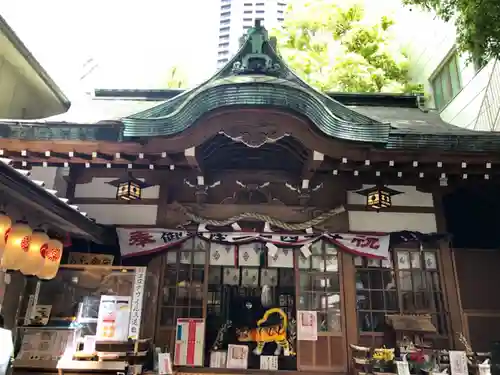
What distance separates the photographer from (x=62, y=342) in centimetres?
765

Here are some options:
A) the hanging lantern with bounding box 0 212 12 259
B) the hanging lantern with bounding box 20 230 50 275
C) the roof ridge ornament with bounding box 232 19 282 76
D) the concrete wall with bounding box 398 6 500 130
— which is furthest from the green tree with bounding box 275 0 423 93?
the hanging lantern with bounding box 0 212 12 259

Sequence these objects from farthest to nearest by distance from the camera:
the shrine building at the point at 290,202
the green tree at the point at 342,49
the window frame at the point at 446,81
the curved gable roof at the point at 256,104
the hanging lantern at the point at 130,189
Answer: the green tree at the point at 342,49
the window frame at the point at 446,81
the hanging lantern at the point at 130,189
the shrine building at the point at 290,202
the curved gable roof at the point at 256,104

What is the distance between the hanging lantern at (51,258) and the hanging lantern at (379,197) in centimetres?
600

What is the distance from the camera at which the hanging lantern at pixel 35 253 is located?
6383 millimetres

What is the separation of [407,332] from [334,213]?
267 cm

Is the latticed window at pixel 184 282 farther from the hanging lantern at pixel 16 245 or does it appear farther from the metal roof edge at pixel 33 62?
the metal roof edge at pixel 33 62

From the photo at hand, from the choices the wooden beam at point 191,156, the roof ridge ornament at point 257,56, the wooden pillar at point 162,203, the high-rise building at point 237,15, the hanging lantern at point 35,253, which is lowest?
the hanging lantern at point 35,253

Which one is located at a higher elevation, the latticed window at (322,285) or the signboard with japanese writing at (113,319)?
the latticed window at (322,285)

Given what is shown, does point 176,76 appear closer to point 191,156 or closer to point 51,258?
point 191,156

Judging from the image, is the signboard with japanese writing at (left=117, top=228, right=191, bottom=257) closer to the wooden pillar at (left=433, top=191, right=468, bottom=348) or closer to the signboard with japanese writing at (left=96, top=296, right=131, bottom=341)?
the signboard with japanese writing at (left=96, top=296, right=131, bottom=341)

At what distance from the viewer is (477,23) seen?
24.1 ft

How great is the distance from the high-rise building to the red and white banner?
26.3 meters

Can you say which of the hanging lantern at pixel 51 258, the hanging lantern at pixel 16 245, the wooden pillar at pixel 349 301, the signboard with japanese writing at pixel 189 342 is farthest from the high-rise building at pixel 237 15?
the hanging lantern at pixel 16 245

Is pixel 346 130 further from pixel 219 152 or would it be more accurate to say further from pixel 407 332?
pixel 407 332
